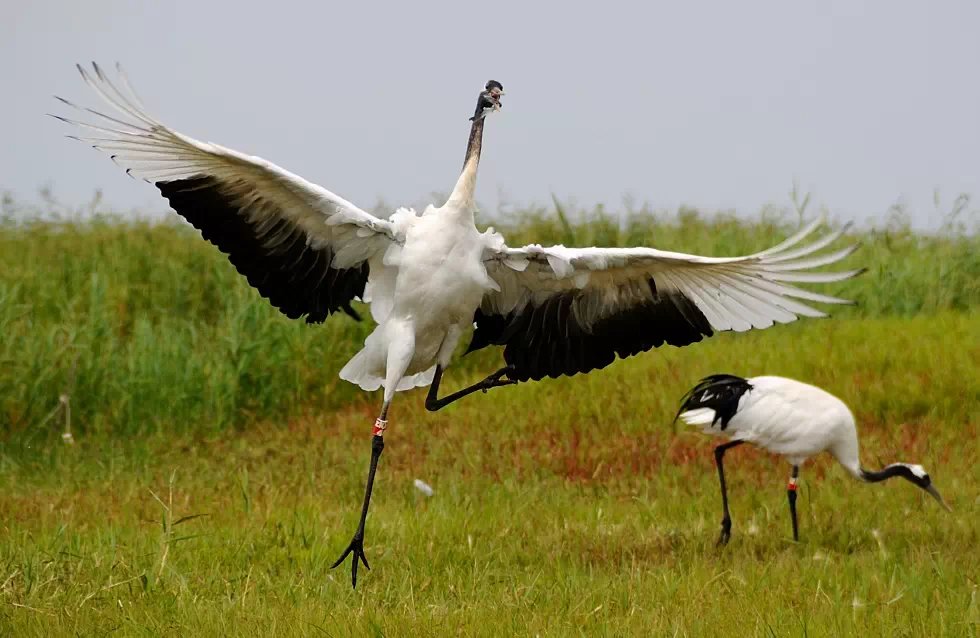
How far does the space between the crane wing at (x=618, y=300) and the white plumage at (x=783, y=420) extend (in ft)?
4.43

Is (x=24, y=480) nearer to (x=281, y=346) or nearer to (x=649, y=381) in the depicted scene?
(x=281, y=346)

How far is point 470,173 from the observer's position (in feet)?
21.4

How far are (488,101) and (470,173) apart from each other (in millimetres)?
414

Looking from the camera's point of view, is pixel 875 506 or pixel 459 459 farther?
pixel 459 459

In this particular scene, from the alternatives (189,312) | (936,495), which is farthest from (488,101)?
(189,312)

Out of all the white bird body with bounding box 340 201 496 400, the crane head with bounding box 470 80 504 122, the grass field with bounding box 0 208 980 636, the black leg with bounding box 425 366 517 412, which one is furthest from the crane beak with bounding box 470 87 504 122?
the grass field with bounding box 0 208 980 636

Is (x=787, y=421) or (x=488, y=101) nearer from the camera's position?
(x=488, y=101)

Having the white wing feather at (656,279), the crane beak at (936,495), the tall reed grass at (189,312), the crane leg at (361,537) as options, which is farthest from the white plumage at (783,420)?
the tall reed grass at (189,312)

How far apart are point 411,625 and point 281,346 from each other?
20.2 ft

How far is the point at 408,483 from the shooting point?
9.12 meters

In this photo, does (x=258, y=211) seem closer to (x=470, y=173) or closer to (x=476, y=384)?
(x=470, y=173)

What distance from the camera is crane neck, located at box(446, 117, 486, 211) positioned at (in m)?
6.39

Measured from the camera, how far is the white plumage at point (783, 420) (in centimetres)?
798

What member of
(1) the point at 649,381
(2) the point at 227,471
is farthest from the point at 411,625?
(1) the point at 649,381
